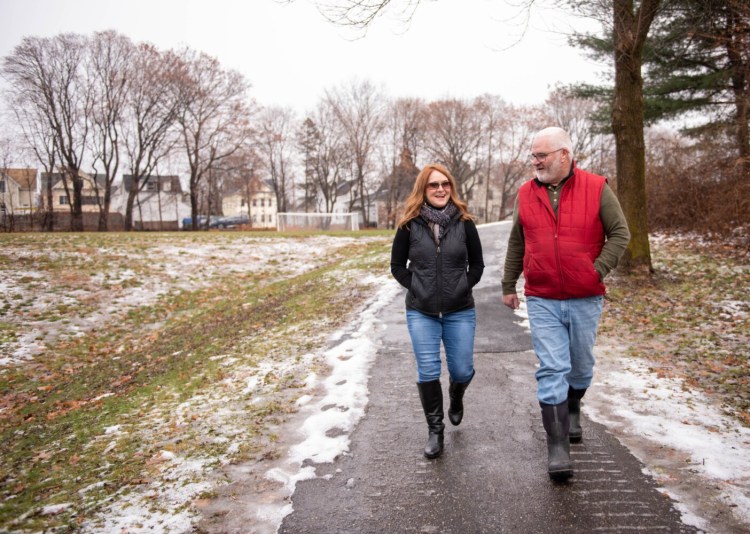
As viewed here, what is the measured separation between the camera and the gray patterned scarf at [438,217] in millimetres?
4016

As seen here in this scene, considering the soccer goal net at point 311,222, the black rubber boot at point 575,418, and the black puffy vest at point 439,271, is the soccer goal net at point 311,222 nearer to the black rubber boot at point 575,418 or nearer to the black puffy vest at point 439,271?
the black puffy vest at point 439,271

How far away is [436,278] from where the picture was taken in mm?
3984

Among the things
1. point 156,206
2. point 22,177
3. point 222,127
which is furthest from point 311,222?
point 22,177

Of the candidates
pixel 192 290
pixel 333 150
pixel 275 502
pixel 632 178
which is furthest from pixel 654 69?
pixel 333 150

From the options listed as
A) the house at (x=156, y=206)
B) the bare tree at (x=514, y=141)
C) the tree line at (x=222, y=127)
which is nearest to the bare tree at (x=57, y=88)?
the tree line at (x=222, y=127)

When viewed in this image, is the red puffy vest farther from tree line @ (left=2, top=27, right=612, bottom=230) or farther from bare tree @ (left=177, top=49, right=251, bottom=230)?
bare tree @ (left=177, top=49, right=251, bottom=230)

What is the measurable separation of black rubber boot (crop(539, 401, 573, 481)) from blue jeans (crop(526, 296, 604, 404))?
7 cm

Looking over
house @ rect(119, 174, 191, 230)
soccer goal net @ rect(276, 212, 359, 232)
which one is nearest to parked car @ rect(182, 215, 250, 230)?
house @ rect(119, 174, 191, 230)

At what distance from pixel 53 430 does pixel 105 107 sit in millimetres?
40009

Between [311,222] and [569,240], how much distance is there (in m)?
29.6

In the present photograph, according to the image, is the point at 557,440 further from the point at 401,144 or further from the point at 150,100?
the point at 401,144

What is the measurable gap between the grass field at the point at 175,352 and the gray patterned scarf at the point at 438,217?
215 centimetres

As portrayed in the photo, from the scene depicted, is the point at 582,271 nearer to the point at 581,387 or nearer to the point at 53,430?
the point at 581,387

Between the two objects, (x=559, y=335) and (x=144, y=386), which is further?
(x=144, y=386)
